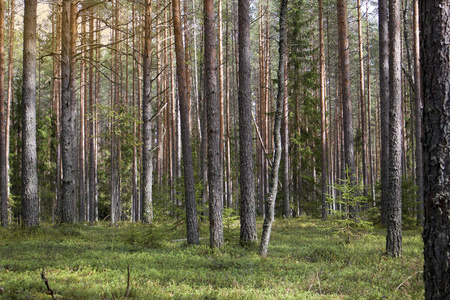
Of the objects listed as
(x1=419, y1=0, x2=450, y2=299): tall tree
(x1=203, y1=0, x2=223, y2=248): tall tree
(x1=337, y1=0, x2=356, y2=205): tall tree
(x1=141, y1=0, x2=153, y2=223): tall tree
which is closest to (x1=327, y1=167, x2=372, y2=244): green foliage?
(x1=337, y1=0, x2=356, y2=205): tall tree

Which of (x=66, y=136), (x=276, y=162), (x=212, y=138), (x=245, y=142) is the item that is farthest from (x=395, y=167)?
(x=66, y=136)

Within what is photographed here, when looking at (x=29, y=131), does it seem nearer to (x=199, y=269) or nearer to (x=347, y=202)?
(x=199, y=269)

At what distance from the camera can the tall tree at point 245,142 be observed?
9766mm

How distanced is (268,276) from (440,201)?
401 cm

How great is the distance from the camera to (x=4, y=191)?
16156 mm

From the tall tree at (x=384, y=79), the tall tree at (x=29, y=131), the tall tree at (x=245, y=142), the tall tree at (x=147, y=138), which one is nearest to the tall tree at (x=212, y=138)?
the tall tree at (x=245, y=142)

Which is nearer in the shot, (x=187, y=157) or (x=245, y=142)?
(x=187, y=157)

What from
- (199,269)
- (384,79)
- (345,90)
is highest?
(384,79)

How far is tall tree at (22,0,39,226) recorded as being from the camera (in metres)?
11.4

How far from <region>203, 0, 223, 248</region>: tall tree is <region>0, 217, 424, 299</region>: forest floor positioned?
67 cm

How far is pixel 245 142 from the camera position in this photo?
9883 millimetres

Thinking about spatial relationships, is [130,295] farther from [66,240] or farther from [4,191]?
[4,191]

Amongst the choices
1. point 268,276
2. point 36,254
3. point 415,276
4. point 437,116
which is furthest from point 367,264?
point 36,254

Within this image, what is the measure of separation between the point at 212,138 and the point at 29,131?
21.9 ft
